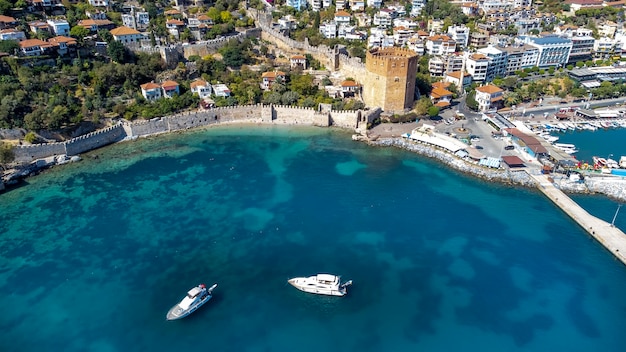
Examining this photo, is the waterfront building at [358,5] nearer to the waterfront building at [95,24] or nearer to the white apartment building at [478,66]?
the white apartment building at [478,66]

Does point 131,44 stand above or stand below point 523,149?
above

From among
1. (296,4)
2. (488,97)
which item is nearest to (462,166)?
(488,97)

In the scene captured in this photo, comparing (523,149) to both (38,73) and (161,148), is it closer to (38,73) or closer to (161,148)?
(161,148)

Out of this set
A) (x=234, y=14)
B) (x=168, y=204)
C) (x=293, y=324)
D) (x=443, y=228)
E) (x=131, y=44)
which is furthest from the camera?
(x=234, y=14)

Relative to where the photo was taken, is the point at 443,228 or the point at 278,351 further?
the point at 443,228

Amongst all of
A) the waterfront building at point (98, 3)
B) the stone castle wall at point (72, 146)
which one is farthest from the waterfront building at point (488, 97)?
the waterfront building at point (98, 3)

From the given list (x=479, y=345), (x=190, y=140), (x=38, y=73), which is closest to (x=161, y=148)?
(x=190, y=140)

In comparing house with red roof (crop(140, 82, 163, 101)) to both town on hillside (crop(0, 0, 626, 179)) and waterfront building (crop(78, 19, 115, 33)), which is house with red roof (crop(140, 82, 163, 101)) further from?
waterfront building (crop(78, 19, 115, 33))
